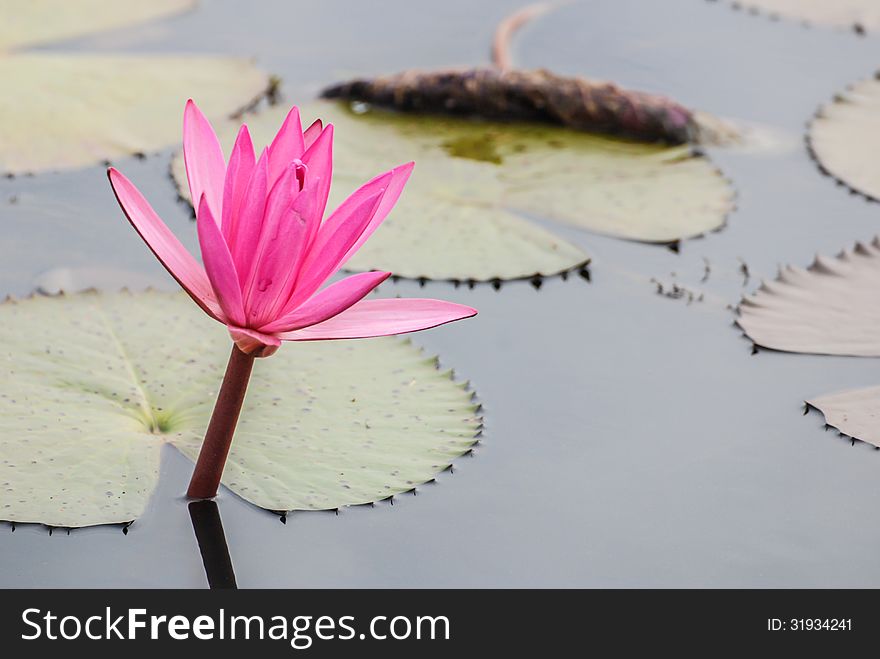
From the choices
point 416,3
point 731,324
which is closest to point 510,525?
point 731,324

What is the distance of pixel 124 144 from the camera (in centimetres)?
260

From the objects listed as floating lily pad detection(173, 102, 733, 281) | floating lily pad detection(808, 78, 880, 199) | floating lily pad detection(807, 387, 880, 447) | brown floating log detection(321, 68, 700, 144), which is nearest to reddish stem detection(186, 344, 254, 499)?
floating lily pad detection(173, 102, 733, 281)

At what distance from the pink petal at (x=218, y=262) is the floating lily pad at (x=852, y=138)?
1.87m

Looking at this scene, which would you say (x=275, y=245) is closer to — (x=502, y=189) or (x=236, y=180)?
(x=236, y=180)

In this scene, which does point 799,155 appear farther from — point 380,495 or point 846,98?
point 380,495

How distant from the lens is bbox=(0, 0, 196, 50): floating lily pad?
3145 mm

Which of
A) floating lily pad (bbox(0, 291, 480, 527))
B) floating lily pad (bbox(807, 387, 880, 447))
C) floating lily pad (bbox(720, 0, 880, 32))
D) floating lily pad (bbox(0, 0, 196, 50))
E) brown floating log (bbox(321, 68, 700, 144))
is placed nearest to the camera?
floating lily pad (bbox(0, 291, 480, 527))

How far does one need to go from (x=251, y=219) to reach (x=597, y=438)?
2.48 ft

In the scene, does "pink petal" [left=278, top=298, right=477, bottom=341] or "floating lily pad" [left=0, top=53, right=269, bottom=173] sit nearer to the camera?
"pink petal" [left=278, top=298, right=477, bottom=341]

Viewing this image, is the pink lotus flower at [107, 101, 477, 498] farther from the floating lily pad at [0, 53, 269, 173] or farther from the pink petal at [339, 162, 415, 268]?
the floating lily pad at [0, 53, 269, 173]

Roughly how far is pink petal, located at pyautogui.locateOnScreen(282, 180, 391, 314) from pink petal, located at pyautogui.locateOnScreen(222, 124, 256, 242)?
0.35 feet

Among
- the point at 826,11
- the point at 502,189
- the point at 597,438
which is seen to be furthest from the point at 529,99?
the point at 826,11

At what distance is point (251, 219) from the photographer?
1364mm
